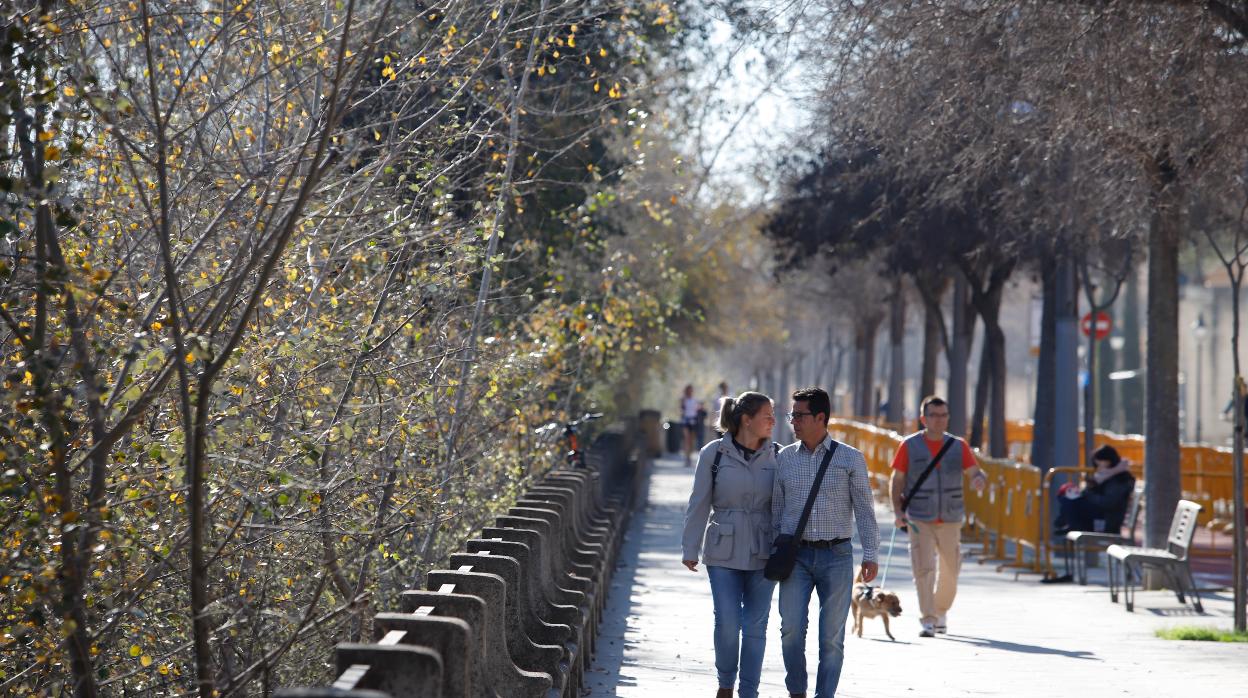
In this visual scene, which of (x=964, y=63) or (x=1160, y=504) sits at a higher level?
(x=964, y=63)

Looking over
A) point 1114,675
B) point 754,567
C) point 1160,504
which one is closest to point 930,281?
point 1160,504

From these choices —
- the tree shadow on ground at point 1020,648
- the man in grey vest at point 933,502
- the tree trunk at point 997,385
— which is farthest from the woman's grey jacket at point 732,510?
the tree trunk at point 997,385

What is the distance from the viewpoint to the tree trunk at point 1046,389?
2488cm

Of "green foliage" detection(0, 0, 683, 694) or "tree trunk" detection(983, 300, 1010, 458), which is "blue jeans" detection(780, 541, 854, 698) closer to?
"green foliage" detection(0, 0, 683, 694)

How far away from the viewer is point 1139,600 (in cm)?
1638

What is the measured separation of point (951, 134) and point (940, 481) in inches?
118

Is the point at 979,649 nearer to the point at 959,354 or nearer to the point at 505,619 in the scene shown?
the point at 505,619

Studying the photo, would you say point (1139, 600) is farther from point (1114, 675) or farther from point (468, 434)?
point (468, 434)

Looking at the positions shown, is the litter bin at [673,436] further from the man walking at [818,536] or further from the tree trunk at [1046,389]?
the man walking at [818,536]

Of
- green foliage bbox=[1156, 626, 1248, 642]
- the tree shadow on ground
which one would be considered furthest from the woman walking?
green foliage bbox=[1156, 626, 1248, 642]

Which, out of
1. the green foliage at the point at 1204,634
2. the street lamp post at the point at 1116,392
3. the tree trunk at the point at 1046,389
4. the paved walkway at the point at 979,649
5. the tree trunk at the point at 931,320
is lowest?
the paved walkway at the point at 979,649

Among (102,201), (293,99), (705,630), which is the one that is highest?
(293,99)

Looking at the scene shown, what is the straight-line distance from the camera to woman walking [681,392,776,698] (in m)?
9.03

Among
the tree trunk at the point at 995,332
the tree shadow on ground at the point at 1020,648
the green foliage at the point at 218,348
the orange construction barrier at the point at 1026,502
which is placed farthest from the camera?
the tree trunk at the point at 995,332
